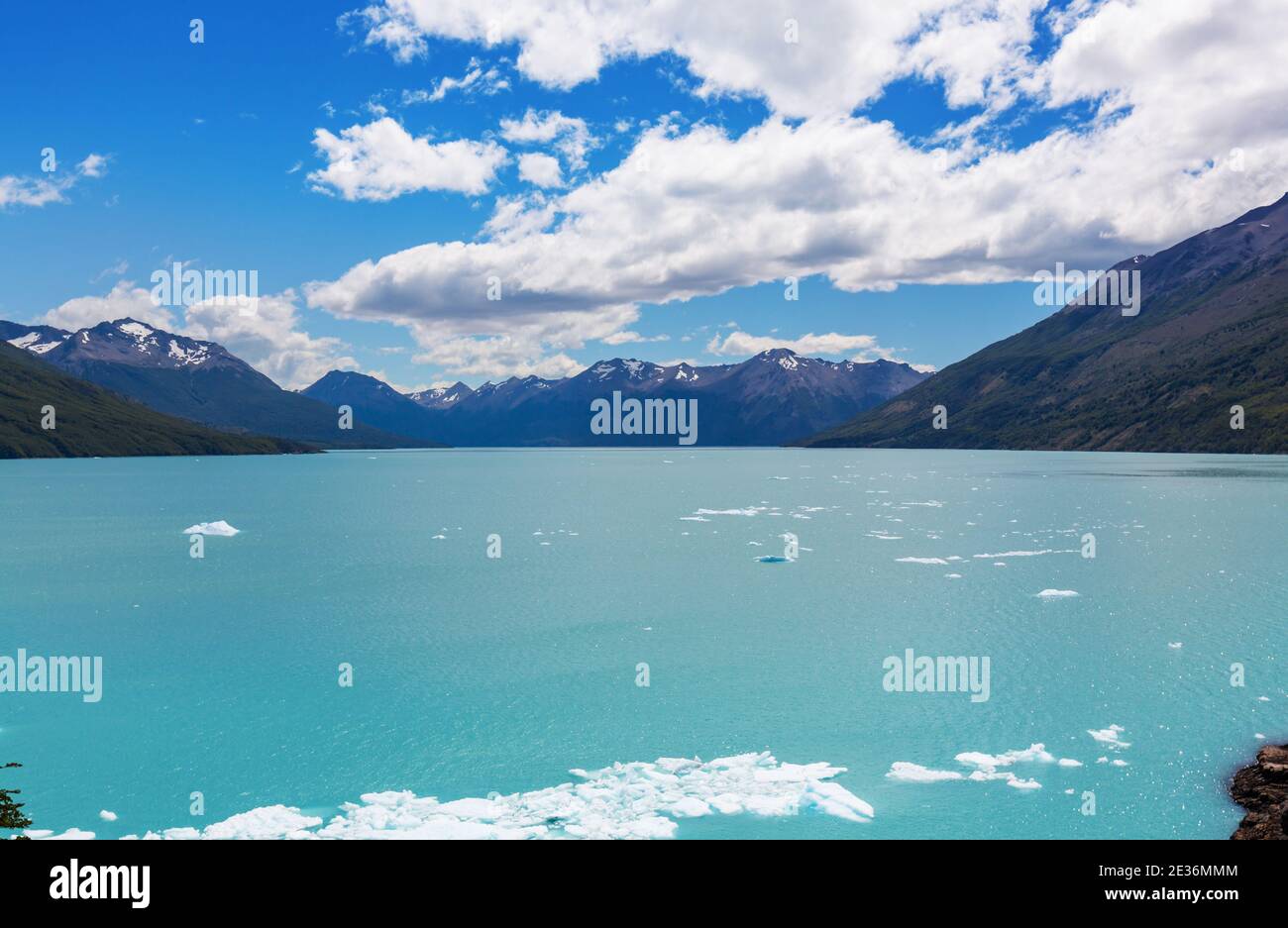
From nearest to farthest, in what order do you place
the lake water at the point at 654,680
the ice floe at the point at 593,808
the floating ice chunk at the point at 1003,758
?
the ice floe at the point at 593,808, the lake water at the point at 654,680, the floating ice chunk at the point at 1003,758

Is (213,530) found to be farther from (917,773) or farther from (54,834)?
(917,773)

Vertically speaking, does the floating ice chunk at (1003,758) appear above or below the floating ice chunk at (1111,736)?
below

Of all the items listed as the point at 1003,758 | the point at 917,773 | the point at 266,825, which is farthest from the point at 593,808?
the point at 1003,758

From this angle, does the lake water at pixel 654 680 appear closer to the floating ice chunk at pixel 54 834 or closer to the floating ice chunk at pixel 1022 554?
the floating ice chunk at pixel 54 834

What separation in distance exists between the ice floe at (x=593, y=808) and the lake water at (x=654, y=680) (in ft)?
0.52

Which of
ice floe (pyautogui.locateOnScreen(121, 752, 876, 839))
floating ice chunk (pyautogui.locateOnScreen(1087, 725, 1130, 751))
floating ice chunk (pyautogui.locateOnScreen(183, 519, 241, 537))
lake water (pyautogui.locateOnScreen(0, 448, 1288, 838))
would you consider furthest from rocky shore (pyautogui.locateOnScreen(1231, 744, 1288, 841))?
floating ice chunk (pyautogui.locateOnScreen(183, 519, 241, 537))

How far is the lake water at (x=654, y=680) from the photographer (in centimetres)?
2612

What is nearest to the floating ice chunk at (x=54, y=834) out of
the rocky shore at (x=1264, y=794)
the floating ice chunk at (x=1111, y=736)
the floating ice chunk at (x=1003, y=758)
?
the floating ice chunk at (x=1003, y=758)

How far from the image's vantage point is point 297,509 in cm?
13638
